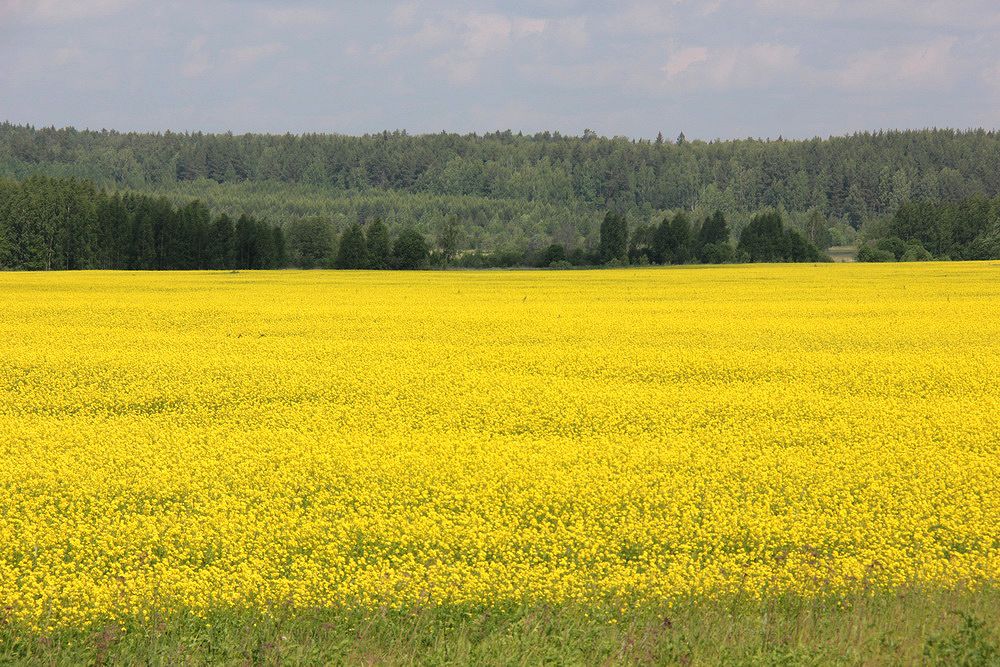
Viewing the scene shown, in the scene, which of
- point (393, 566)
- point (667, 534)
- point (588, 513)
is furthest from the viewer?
point (588, 513)

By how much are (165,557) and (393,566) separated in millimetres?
2118

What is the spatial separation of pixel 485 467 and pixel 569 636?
4.76m

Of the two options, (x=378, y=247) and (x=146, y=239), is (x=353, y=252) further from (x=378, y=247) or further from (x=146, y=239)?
(x=146, y=239)

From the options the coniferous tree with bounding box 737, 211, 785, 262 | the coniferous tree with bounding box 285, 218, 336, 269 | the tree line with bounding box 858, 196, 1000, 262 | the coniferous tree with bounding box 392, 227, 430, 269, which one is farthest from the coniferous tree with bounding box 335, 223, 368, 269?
the tree line with bounding box 858, 196, 1000, 262

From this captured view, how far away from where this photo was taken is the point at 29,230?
9069 cm

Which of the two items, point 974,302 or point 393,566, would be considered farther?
point 974,302

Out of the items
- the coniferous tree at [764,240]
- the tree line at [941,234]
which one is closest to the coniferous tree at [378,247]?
the coniferous tree at [764,240]

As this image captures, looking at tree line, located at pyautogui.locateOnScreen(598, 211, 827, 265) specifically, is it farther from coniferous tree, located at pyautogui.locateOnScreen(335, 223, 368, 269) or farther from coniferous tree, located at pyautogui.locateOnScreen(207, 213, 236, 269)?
coniferous tree, located at pyautogui.locateOnScreen(207, 213, 236, 269)

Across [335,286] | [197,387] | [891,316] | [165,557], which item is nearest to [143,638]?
[165,557]

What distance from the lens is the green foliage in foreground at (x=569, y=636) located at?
A: 7.39 m

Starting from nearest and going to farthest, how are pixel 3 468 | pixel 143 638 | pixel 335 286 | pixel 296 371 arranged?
pixel 143 638 < pixel 3 468 < pixel 296 371 < pixel 335 286

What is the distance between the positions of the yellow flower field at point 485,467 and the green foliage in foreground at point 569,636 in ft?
0.81

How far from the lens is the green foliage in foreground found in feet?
24.2

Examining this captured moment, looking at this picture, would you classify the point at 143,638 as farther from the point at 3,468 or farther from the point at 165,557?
the point at 3,468
